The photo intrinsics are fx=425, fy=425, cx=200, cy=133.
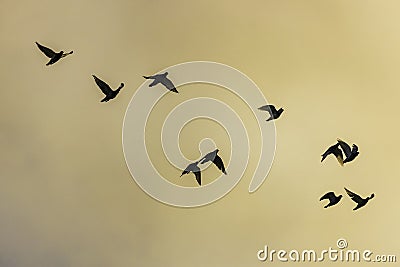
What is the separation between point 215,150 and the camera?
1988 mm

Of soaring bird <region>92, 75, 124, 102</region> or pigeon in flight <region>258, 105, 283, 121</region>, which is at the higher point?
pigeon in flight <region>258, 105, 283, 121</region>

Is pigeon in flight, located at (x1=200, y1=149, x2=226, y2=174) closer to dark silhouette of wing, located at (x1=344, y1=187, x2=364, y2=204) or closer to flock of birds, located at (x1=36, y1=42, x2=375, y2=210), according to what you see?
flock of birds, located at (x1=36, y1=42, x2=375, y2=210)

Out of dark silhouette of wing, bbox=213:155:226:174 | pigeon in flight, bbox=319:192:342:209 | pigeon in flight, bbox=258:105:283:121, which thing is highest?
pigeon in flight, bbox=258:105:283:121

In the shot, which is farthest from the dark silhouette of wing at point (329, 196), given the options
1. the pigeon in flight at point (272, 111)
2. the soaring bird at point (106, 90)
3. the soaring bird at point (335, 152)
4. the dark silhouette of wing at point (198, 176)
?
the soaring bird at point (106, 90)

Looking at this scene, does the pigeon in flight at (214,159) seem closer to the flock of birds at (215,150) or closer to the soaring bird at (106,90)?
the flock of birds at (215,150)

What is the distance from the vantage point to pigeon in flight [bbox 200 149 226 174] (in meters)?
1.98

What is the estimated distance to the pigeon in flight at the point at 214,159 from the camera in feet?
6.50

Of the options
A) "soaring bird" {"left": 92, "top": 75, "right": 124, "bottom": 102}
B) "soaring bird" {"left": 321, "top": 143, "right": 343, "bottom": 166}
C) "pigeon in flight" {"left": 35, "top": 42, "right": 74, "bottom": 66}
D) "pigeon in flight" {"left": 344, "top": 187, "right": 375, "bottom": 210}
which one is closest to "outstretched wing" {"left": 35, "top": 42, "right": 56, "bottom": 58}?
"pigeon in flight" {"left": 35, "top": 42, "right": 74, "bottom": 66}

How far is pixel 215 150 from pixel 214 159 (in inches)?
1.7

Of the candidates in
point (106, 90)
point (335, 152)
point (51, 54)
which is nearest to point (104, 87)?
point (106, 90)

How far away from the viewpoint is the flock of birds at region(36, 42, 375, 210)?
1966 mm

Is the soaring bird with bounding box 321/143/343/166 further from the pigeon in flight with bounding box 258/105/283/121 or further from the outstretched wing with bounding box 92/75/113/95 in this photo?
the outstretched wing with bounding box 92/75/113/95

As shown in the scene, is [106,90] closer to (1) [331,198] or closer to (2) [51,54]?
(2) [51,54]

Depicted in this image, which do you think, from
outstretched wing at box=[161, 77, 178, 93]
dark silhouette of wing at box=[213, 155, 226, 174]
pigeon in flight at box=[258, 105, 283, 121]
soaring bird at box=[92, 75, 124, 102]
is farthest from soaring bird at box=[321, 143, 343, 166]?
soaring bird at box=[92, 75, 124, 102]
